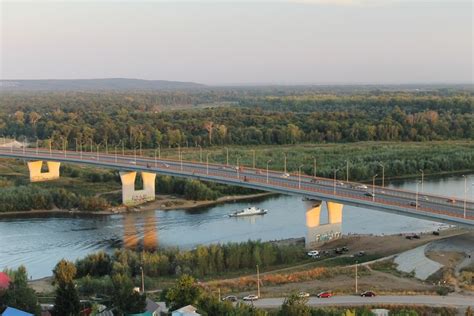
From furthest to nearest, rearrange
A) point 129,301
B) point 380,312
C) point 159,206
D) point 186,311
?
point 159,206 → point 380,312 → point 129,301 → point 186,311

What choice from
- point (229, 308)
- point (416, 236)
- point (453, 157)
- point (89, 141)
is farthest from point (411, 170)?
point (229, 308)

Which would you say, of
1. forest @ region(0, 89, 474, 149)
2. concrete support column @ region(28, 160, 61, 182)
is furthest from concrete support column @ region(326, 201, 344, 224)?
forest @ region(0, 89, 474, 149)

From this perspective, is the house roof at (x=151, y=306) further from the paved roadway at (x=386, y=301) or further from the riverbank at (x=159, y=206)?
the riverbank at (x=159, y=206)

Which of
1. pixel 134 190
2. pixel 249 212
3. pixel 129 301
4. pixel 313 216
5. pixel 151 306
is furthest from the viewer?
pixel 134 190

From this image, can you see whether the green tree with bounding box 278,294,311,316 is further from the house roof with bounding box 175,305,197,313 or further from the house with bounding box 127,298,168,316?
the house with bounding box 127,298,168,316

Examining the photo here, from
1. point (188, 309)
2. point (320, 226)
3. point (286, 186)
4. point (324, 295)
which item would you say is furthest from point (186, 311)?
point (286, 186)

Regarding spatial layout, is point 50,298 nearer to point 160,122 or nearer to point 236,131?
point 236,131

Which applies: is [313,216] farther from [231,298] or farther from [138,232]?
[231,298]
